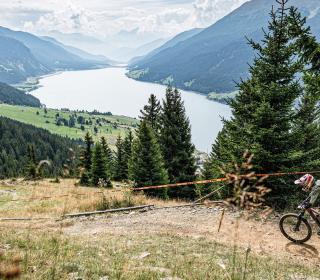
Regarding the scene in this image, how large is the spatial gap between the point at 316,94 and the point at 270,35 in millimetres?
5621

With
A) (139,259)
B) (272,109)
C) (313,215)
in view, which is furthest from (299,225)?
(272,109)

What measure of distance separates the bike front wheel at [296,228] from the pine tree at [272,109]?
6.05m

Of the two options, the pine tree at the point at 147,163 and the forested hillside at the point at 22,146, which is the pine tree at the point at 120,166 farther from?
the forested hillside at the point at 22,146

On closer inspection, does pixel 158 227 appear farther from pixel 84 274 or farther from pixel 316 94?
pixel 316 94

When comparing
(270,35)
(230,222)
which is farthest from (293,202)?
(270,35)

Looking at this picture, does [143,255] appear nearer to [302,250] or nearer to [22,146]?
[302,250]

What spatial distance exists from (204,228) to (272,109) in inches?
318

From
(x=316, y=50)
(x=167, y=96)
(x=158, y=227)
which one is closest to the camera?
(x=158, y=227)

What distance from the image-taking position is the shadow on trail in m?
10.8

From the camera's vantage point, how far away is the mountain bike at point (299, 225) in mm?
11469

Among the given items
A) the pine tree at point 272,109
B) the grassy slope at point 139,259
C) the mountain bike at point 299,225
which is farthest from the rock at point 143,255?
the pine tree at point 272,109

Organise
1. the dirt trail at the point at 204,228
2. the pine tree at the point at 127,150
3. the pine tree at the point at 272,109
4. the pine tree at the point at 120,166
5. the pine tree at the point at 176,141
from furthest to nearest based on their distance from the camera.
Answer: the pine tree at the point at 120,166
the pine tree at the point at 127,150
the pine tree at the point at 176,141
the pine tree at the point at 272,109
the dirt trail at the point at 204,228

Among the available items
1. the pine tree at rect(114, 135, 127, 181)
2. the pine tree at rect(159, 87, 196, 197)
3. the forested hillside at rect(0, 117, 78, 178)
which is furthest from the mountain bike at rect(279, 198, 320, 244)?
the forested hillside at rect(0, 117, 78, 178)

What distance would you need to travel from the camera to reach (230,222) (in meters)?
14.6
